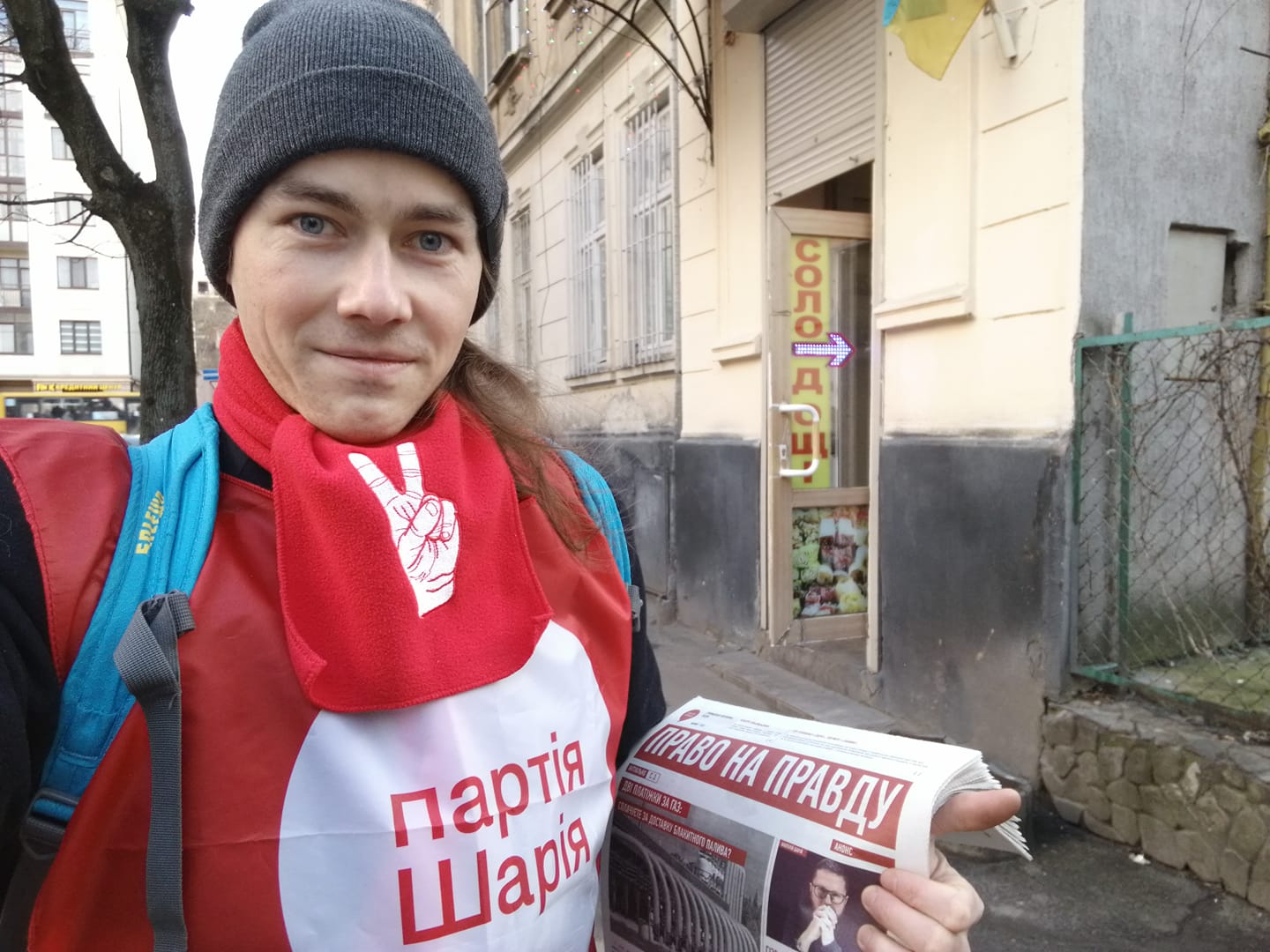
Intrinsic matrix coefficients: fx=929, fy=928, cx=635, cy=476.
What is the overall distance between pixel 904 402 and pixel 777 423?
107cm

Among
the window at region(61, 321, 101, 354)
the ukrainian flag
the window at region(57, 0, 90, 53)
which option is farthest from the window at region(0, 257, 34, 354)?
the ukrainian flag

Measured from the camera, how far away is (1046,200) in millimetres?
3312

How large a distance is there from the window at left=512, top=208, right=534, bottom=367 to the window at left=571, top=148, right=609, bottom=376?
131 cm

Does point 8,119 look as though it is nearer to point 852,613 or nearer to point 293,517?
point 852,613

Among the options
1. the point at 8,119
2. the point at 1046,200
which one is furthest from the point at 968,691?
the point at 8,119

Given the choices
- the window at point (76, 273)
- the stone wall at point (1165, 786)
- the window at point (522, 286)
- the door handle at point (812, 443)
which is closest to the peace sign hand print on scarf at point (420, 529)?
the stone wall at point (1165, 786)

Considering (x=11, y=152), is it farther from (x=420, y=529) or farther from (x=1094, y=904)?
(x=420, y=529)

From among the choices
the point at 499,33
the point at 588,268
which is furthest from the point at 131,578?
the point at 499,33

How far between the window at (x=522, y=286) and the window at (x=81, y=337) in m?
32.4

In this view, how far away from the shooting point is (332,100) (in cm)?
97

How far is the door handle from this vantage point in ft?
16.2

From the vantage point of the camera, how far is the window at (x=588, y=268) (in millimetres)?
7625

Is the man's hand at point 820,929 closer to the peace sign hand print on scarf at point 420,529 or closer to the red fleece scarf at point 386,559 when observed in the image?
the red fleece scarf at point 386,559

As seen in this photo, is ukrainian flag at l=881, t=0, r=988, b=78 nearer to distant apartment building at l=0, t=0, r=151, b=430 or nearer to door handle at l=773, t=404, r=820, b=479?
door handle at l=773, t=404, r=820, b=479
